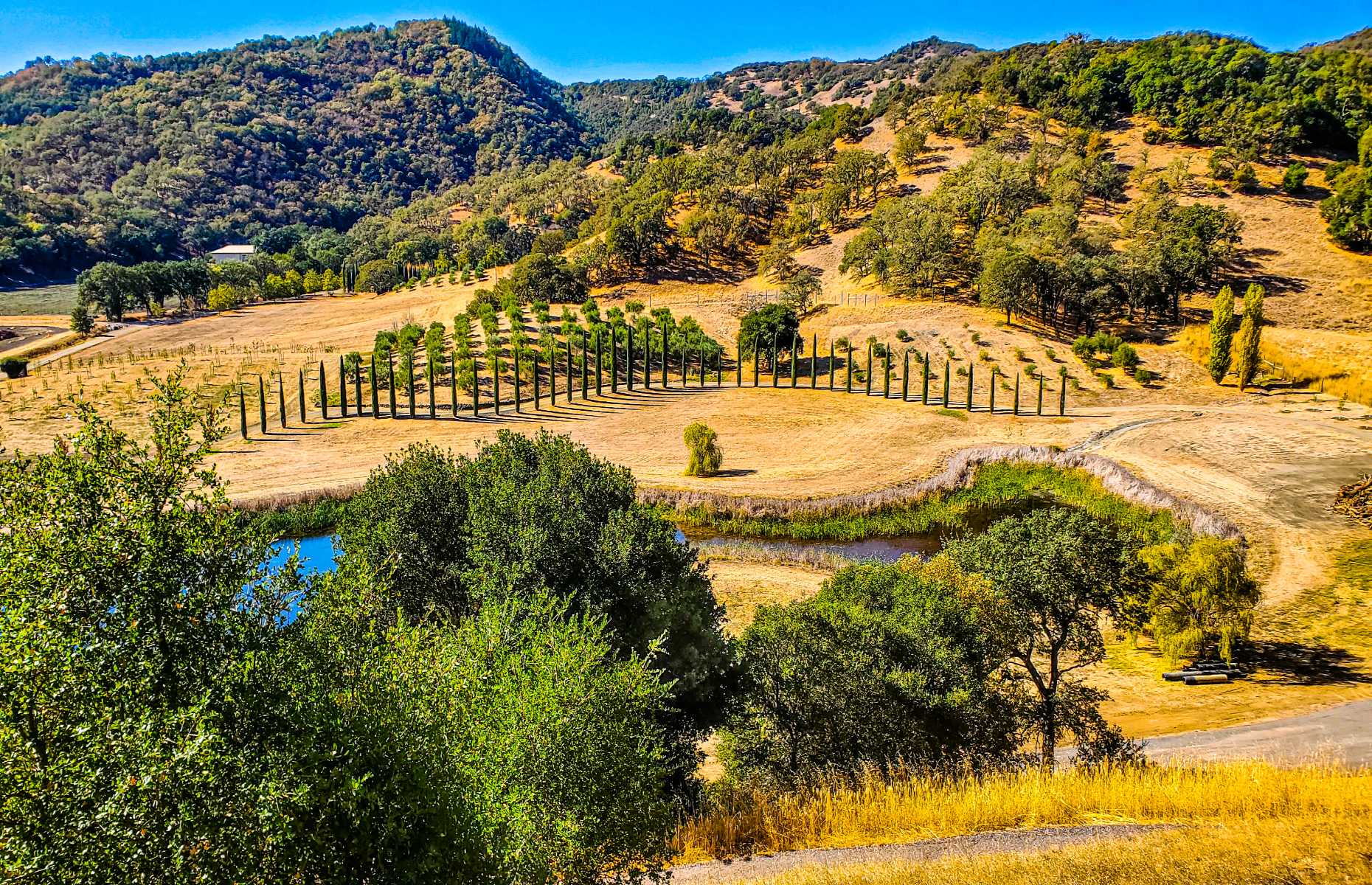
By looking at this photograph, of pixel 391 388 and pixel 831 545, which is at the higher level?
pixel 391 388

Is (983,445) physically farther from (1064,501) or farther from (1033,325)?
(1033,325)

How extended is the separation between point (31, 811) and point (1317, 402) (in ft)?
226

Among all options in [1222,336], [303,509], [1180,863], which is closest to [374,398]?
[303,509]

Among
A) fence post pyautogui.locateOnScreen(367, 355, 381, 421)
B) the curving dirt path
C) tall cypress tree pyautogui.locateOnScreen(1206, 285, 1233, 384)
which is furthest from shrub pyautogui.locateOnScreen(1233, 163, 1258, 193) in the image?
the curving dirt path

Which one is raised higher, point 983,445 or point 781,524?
point 983,445

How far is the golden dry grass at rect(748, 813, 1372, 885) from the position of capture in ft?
35.1

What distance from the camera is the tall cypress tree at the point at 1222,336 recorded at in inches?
2239

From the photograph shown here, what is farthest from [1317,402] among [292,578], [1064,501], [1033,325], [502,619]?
[292,578]

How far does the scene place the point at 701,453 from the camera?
43344 mm

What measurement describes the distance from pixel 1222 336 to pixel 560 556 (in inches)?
2412

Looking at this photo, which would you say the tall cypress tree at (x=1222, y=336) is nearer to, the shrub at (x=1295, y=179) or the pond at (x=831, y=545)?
the pond at (x=831, y=545)

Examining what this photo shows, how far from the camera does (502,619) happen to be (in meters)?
13.0

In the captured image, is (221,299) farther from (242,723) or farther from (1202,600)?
(1202,600)

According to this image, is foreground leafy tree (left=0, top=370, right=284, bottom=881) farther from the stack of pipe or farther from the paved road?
the stack of pipe
